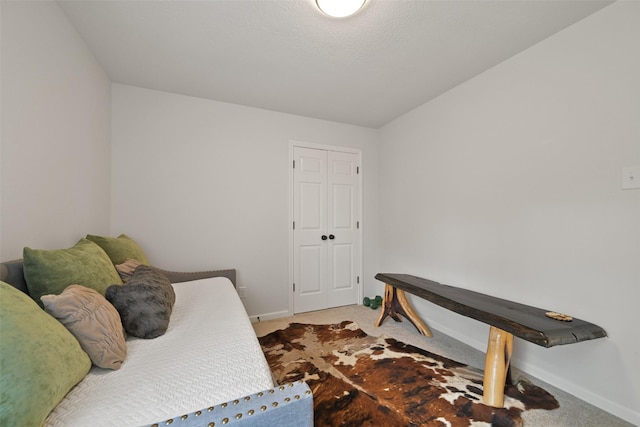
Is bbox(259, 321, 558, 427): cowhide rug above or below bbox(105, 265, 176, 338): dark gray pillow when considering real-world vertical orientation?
below

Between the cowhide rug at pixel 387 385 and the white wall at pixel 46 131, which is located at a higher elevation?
the white wall at pixel 46 131

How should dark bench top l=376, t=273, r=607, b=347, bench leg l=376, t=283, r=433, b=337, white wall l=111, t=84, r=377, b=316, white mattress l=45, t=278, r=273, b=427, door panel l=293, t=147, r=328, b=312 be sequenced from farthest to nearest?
door panel l=293, t=147, r=328, b=312 < bench leg l=376, t=283, r=433, b=337 < white wall l=111, t=84, r=377, b=316 < dark bench top l=376, t=273, r=607, b=347 < white mattress l=45, t=278, r=273, b=427

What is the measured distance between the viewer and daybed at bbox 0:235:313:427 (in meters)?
0.61

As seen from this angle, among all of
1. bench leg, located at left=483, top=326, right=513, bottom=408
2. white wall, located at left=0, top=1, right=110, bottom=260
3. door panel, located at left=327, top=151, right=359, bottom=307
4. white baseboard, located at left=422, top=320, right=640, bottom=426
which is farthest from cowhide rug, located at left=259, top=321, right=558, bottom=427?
white wall, located at left=0, top=1, right=110, bottom=260

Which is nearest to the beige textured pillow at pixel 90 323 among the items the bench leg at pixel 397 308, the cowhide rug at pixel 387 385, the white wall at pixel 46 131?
the white wall at pixel 46 131

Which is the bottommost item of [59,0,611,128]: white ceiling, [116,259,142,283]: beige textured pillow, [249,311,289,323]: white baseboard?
[249,311,289,323]: white baseboard

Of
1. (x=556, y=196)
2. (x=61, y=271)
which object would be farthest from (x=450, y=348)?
(x=61, y=271)

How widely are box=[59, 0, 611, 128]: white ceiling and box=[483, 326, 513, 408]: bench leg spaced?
2.02 meters

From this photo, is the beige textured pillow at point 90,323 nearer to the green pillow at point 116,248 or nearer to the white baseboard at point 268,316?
the green pillow at point 116,248

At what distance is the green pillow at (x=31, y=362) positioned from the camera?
0.58 m

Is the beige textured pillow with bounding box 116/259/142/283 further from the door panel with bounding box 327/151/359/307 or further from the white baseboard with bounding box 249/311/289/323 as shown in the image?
the door panel with bounding box 327/151/359/307

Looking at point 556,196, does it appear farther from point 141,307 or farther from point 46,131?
point 46,131

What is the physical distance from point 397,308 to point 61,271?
264cm

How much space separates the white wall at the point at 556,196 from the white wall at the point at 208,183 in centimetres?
172
